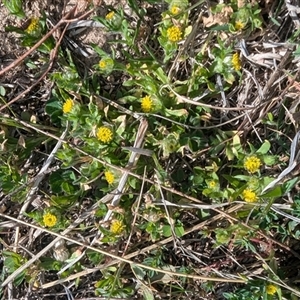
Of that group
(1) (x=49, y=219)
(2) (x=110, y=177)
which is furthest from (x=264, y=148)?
(1) (x=49, y=219)

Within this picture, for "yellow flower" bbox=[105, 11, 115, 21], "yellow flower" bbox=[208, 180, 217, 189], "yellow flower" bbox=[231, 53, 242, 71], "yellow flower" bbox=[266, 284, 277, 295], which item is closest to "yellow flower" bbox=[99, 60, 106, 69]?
"yellow flower" bbox=[105, 11, 115, 21]

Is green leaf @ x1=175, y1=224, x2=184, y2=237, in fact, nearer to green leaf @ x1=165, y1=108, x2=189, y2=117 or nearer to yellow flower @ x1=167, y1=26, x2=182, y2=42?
green leaf @ x1=165, y1=108, x2=189, y2=117

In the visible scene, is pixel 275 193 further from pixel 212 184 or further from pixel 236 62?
pixel 236 62

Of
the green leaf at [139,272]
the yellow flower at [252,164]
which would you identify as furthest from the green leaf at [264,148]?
the green leaf at [139,272]

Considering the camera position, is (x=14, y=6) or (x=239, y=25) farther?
(x=14, y=6)

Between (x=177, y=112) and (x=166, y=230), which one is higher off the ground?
(x=177, y=112)
